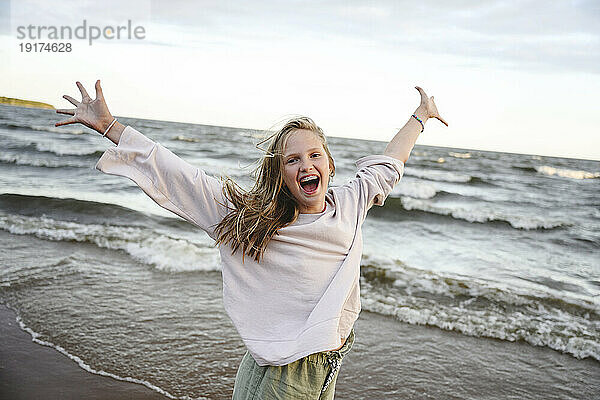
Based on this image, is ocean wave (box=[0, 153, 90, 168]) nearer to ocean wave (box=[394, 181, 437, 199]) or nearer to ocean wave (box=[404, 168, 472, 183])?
ocean wave (box=[394, 181, 437, 199])

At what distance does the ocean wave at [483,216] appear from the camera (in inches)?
506

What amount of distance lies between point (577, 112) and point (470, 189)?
4.35 meters

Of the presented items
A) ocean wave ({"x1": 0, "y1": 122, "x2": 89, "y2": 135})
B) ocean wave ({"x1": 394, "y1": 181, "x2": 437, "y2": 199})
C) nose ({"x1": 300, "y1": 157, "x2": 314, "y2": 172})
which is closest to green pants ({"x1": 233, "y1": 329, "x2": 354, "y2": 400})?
nose ({"x1": 300, "y1": 157, "x2": 314, "y2": 172})

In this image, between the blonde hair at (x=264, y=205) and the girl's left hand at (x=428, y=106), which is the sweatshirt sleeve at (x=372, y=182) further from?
the girl's left hand at (x=428, y=106)

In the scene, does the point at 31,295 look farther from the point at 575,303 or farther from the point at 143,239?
the point at 575,303

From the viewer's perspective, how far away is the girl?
6.11 feet

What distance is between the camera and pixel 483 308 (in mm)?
5863

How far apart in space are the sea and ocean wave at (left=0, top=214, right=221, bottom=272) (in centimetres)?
3

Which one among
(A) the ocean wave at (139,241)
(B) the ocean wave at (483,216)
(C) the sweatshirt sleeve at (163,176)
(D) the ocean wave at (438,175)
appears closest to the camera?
(C) the sweatshirt sleeve at (163,176)

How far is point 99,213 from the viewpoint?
9516 mm

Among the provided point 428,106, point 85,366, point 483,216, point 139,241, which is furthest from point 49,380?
point 483,216

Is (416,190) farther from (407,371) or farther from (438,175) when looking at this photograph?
(407,371)

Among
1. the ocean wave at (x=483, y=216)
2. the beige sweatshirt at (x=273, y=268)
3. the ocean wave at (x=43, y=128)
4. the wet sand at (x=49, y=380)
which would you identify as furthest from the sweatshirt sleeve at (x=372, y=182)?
the ocean wave at (x=43, y=128)

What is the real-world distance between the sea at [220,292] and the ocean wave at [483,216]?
177 millimetres
